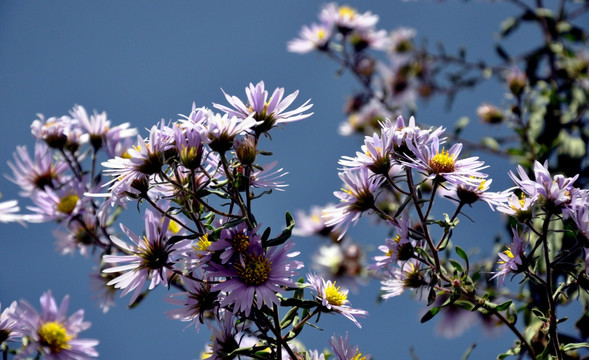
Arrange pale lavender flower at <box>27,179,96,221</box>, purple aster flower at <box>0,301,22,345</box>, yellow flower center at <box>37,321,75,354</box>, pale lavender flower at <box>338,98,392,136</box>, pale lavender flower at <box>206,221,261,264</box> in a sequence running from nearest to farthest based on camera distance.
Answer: pale lavender flower at <box>206,221,261,264</box>, purple aster flower at <box>0,301,22,345</box>, yellow flower center at <box>37,321,75,354</box>, pale lavender flower at <box>27,179,96,221</box>, pale lavender flower at <box>338,98,392,136</box>

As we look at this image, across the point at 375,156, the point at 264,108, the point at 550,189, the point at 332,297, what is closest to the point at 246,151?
the point at 264,108

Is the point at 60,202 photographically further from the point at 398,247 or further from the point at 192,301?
the point at 398,247

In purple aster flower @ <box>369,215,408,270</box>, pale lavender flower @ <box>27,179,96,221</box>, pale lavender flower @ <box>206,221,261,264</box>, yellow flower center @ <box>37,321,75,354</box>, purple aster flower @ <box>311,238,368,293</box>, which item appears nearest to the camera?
pale lavender flower @ <box>206,221,261,264</box>

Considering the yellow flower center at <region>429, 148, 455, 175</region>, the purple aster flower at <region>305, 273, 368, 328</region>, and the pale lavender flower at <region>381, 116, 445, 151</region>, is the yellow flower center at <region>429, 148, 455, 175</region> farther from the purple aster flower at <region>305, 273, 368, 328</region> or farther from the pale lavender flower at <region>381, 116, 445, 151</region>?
the purple aster flower at <region>305, 273, 368, 328</region>

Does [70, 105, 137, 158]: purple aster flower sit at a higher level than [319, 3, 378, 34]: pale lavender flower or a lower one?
lower

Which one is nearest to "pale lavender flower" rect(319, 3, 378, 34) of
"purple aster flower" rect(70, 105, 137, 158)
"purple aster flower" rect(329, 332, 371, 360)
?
"purple aster flower" rect(70, 105, 137, 158)

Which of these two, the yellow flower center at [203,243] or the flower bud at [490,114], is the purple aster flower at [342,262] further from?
the yellow flower center at [203,243]

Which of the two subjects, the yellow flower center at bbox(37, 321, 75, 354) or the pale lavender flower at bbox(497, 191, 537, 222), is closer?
the pale lavender flower at bbox(497, 191, 537, 222)
